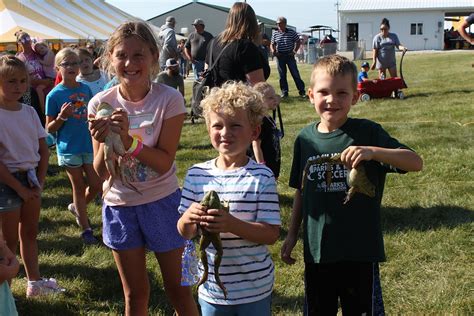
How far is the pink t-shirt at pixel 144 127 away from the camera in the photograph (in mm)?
2910

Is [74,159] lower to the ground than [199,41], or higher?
lower

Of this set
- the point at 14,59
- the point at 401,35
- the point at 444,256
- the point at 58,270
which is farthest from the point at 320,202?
the point at 401,35

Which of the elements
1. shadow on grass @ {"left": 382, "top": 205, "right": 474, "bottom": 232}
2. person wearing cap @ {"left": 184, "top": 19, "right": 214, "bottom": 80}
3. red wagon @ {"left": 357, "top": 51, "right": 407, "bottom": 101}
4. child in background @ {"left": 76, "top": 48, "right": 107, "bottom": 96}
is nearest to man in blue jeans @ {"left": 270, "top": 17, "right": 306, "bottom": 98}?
red wagon @ {"left": 357, "top": 51, "right": 407, "bottom": 101}

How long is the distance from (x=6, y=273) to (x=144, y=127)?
0.98m

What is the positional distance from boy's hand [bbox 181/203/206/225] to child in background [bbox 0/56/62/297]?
1953mm

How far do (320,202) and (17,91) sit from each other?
240cm

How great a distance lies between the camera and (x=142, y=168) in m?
2.94

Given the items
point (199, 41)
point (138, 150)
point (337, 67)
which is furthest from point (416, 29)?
point (138, 150)

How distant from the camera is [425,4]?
192ft

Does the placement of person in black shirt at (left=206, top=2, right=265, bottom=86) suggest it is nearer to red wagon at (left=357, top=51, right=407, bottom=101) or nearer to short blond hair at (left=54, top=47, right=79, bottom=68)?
short blond hair at (left=54, top=47, right=79, bottom=68)

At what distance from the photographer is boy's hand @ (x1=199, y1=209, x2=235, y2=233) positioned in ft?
7.39

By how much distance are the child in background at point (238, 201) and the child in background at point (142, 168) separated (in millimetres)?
Result: 413

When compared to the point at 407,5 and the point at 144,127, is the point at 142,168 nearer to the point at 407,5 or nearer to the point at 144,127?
the point at 144,127

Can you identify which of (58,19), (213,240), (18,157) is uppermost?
(58,19)
